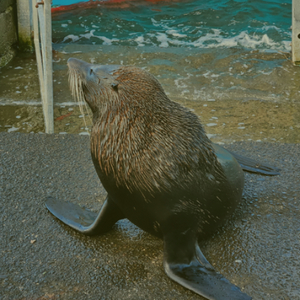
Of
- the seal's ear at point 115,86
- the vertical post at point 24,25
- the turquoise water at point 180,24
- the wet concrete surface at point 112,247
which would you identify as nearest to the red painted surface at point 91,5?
the turquoise water at point 180,24

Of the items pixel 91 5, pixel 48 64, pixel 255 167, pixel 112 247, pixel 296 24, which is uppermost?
pixel 91 5

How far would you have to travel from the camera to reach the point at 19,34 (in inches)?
294

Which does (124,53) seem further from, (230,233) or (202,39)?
(230,233)

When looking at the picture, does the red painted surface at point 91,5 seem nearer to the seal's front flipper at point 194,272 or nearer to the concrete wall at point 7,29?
the concrete wall at point 7,29

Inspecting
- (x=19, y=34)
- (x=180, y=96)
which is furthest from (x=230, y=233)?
(x=19, y=34)

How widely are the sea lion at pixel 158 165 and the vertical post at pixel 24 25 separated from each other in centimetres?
540

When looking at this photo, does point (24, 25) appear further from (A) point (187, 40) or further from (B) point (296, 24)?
(B) point (296, 24)

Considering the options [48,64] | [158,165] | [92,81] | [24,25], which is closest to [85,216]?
[158,165]

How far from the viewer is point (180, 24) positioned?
11.0 metres

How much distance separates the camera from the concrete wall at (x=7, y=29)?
681cm

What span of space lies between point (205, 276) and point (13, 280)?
1.12 metres

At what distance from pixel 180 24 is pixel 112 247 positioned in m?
9.46

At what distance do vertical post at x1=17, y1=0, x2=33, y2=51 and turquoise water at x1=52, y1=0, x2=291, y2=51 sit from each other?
176 centimetres

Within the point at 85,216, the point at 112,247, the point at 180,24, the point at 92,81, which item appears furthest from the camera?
the point at 180,24
